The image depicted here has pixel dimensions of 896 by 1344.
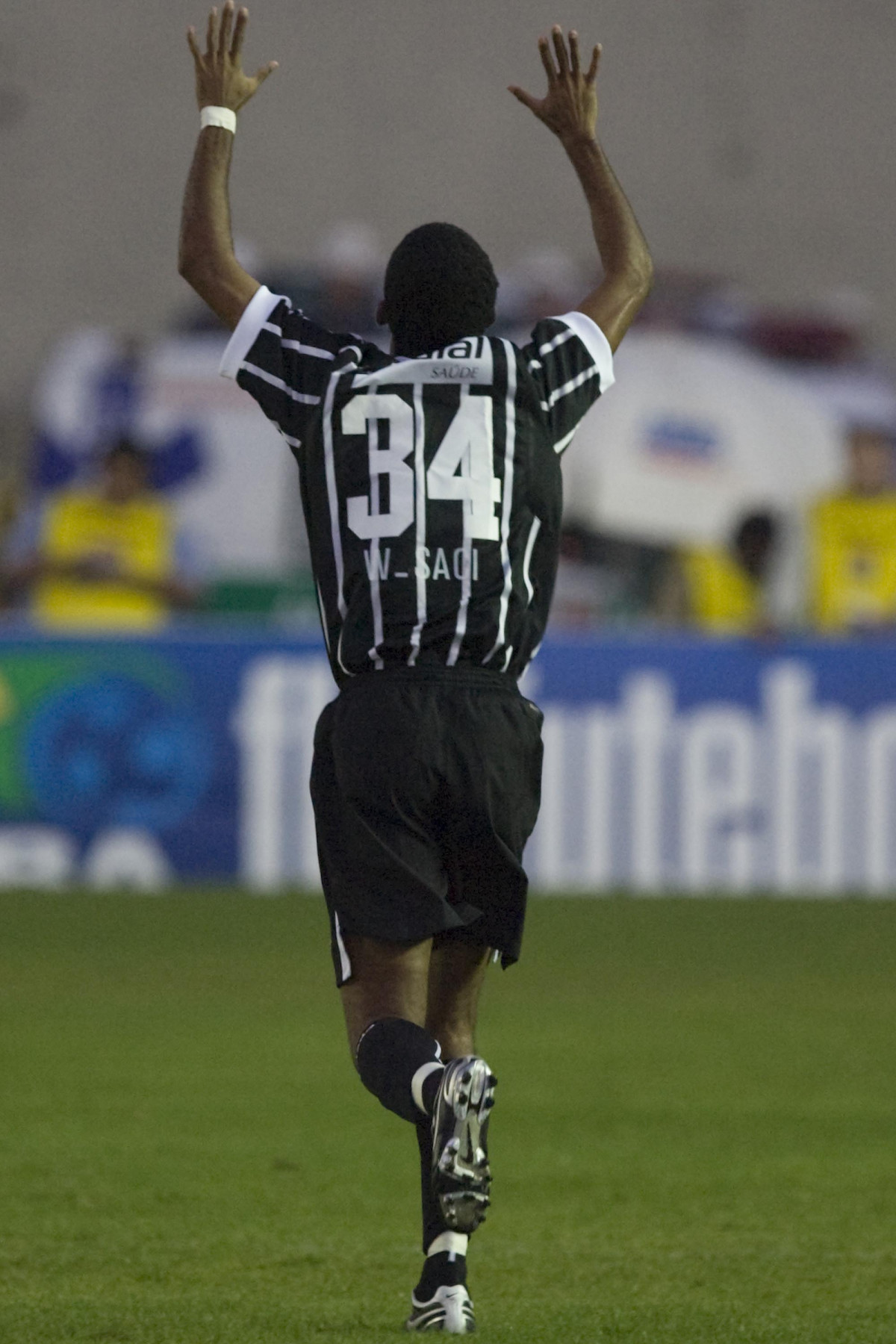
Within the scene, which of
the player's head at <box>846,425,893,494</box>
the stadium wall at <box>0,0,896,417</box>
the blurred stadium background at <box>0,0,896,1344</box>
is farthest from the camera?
the stadium wall at <box>0,0,896,417</box>

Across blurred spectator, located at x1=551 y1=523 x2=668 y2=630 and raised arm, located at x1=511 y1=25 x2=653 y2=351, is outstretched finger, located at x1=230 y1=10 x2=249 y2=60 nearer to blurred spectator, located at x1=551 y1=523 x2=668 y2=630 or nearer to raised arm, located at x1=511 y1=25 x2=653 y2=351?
raised arm, located at x1=511 y1=25 x2=653 y2=351

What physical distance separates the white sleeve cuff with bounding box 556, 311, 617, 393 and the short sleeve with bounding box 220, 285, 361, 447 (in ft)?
1.33

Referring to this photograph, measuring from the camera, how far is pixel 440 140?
2173 centimetres

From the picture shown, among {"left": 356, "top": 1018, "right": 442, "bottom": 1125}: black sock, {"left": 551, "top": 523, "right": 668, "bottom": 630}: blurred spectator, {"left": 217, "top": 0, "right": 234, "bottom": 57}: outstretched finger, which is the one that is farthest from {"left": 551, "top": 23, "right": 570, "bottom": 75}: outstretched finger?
A: {"left": 551, "top": 523, "right": 668, "bottom": 630}: blurred spectator

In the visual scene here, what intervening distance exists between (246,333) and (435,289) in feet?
1.12

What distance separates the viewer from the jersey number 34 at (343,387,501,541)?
434 cm

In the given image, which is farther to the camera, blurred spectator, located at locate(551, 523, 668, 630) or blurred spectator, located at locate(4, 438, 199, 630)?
blurred spectator, located at locate(551, 523, 668, 630)

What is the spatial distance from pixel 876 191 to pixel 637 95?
7.25 ft

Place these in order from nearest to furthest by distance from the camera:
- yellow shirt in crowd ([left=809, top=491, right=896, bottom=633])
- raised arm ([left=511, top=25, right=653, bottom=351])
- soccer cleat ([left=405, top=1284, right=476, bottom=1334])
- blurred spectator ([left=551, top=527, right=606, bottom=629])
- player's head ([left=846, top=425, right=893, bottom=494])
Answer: soccer cleat ([left=405, top=1284, right=476, bottom=1334]) → raised arm ([left=511, top=25, right=653, bottom=351]) → yellow shirt in crowd ([left=809, top=491, right=896, bottom=633]) → player's head ([left=846, top=425, right=893, bottom=494]) → blurred spectator ([left=551, top=527, right=606, bottom=629])

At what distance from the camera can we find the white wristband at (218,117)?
468 centimetres

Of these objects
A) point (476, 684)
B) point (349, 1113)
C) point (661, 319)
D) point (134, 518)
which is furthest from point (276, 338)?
point (661, 319)

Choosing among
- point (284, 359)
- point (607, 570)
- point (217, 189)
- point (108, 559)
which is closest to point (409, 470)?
point (284, 359)

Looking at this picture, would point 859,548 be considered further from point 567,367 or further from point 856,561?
point 567,367

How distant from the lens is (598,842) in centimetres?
1273
